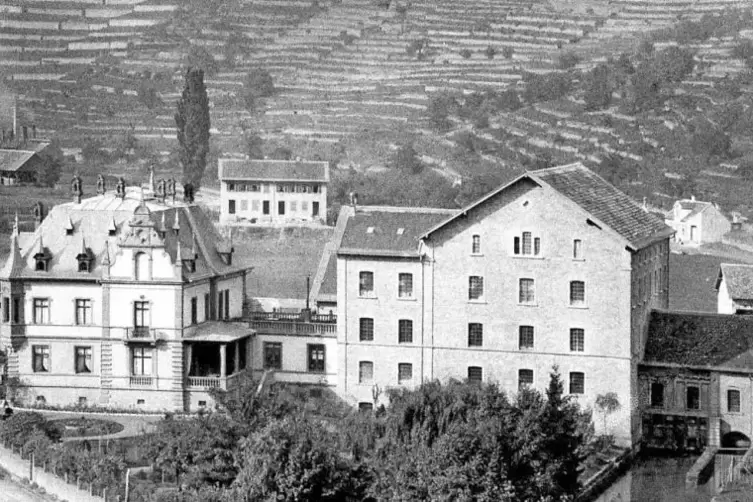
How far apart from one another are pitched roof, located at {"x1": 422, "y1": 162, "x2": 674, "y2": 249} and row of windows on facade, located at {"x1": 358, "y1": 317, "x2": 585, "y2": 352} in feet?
10.8

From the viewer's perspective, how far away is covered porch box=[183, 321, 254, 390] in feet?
218

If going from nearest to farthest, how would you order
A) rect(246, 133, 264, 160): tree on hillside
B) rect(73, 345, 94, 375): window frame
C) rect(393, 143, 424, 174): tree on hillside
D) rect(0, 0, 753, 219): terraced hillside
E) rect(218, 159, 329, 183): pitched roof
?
rect(73, 345, 94, 375): window frame, rect(218, 159, 329, 183): pitched roof, rect(393, 143, 424, 174): tree on hillside, rect(0, 0, 753, 219): terraced hillside, rect(246, 133, 264, 160): tree on hillside

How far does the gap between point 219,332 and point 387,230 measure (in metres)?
6.56

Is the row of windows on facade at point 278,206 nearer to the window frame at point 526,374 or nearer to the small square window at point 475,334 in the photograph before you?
the small square window at point 475,334

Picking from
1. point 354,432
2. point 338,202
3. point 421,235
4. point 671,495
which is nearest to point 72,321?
point 421,235

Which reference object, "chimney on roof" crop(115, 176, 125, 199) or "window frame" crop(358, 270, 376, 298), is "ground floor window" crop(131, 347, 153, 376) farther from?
"window frame" crop(358, 270, 376, 298)

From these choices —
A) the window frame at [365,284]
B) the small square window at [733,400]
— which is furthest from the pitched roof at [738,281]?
the window frame at [365,284]

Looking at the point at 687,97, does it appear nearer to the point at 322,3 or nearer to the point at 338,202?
the point at 338,202

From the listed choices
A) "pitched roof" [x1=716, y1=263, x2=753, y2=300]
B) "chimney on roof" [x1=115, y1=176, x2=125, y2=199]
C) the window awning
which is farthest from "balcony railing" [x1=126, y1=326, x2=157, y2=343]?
"pitched roof" [x1=716, y1=263, x2=753, y2=300]

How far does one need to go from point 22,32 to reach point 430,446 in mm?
140471

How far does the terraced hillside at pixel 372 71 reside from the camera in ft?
453

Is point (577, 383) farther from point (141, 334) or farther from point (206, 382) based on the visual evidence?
point (141, 334)

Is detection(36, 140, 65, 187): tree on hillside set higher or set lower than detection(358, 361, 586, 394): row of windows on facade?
higher

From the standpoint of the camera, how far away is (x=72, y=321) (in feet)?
221
